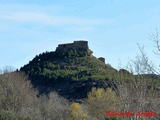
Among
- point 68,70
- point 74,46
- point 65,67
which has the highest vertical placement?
point 74,46

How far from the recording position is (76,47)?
10912 cm

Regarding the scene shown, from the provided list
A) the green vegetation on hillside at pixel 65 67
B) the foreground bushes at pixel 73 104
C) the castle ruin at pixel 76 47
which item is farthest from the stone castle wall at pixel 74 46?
the foreground bushes at pixel 73 104

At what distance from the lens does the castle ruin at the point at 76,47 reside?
106875 millimetres

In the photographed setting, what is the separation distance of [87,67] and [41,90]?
518 inches

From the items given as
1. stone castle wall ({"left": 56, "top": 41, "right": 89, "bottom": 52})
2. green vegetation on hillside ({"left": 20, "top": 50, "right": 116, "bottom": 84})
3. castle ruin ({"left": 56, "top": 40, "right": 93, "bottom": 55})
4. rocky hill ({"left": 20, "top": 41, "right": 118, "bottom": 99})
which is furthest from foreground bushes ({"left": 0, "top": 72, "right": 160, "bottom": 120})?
stone castle wall ({"left": 56, "top": 41, "right": 89, "bottom": 52})

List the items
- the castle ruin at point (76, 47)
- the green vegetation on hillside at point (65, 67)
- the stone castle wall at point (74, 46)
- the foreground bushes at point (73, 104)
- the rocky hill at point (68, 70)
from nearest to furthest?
the foreground bushes at point (73, 104)
the rocky hill at point (68, 70)
the green vegetation on hillside at point (65, 67)
the castle ruin at point (76, 47)
the stone castle wall at point (74, 46)

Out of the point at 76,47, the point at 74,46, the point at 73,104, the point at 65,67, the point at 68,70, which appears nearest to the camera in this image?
the point at 73,104

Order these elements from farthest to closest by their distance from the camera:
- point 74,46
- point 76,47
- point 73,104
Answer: point 74,46 → point 76,47 → point 73,104

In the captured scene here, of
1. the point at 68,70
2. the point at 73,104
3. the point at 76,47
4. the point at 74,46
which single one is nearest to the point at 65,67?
the point at 68,70

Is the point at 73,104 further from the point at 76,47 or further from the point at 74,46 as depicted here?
the point at 74,46

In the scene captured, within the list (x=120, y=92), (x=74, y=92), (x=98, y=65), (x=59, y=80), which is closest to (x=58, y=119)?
(x=120, y=92)

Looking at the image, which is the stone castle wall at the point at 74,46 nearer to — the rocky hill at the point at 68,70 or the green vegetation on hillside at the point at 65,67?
the rocky hill at the point at 68,70

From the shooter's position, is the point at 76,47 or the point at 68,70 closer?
the point at 68,70

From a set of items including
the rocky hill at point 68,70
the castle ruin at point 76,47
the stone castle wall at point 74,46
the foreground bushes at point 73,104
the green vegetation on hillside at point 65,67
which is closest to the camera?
the foreground bushes at point 73,104
